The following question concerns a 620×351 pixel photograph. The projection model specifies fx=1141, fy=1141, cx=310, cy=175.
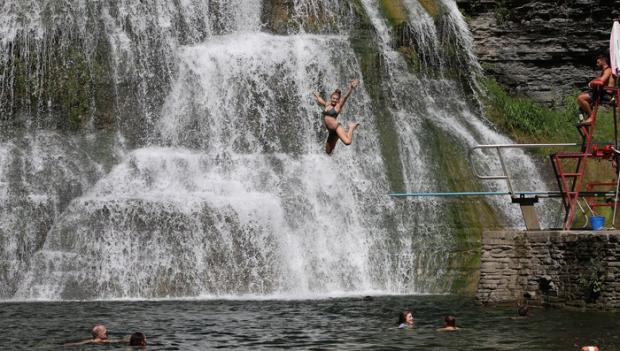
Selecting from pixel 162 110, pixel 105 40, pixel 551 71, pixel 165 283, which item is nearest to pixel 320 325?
pixel 165 283

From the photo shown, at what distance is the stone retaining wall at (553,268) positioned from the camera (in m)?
25.0

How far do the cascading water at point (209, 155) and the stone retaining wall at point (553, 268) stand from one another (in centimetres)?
605

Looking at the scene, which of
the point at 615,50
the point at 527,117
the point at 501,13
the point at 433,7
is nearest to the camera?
the point at 615,50

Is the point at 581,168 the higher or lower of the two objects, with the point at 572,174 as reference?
higher

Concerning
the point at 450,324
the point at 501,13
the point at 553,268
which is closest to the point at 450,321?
the point at 450,324

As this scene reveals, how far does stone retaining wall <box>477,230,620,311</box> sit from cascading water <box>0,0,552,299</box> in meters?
6.05

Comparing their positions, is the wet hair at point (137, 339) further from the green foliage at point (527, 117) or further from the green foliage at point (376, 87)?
the green foliage at point (527, 117)

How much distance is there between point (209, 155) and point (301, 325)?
1438 cm

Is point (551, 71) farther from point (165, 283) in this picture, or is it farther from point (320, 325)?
point (320, 325)

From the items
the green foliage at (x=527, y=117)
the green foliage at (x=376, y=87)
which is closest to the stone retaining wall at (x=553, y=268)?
the green foliage at (x=376, y=87)

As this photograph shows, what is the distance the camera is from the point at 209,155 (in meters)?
37.5

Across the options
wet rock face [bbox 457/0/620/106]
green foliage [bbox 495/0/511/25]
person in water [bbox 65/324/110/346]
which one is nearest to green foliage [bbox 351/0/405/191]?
wet rock face [bbox 457/0/620/106]

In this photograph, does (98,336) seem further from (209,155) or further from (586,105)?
(209,155)

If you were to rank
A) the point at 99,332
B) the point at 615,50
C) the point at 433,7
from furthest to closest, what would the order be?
the point at 433,7
the point at 615,50
the point at 99,332
